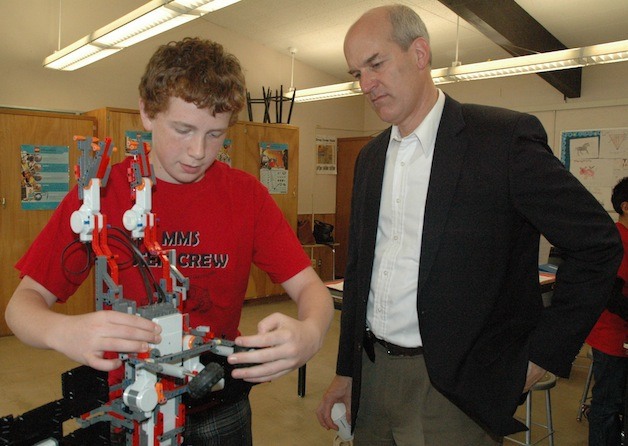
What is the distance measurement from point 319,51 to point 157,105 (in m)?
6.49

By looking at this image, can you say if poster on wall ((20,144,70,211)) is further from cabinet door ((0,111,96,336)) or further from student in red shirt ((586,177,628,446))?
student in red shirt ((586,177,628,446))

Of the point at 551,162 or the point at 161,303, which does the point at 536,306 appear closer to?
the point at 551,162

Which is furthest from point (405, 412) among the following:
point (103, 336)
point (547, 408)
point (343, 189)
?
point (343, 189)

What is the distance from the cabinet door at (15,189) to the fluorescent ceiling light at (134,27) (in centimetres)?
58

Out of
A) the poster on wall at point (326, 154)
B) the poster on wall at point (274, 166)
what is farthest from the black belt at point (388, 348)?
the poster on wall at point (326, 154)

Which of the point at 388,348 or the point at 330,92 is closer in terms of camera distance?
the point at 388,348

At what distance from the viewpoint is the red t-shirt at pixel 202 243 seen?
1.06 meters

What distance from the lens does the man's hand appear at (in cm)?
175

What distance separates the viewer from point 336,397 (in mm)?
1769

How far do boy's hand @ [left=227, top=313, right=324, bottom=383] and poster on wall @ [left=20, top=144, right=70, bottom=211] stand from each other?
4.71m

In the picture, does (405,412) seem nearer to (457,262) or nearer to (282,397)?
(457,262)

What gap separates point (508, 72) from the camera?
4.79 metres

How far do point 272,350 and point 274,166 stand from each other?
5603 mm

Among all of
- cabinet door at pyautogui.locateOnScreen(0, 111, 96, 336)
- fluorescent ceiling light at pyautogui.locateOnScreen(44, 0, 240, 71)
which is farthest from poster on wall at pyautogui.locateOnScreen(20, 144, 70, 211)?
fluorescent ceiling light at pyautogui.locateOnScreen(44, 0, 240, 71)
